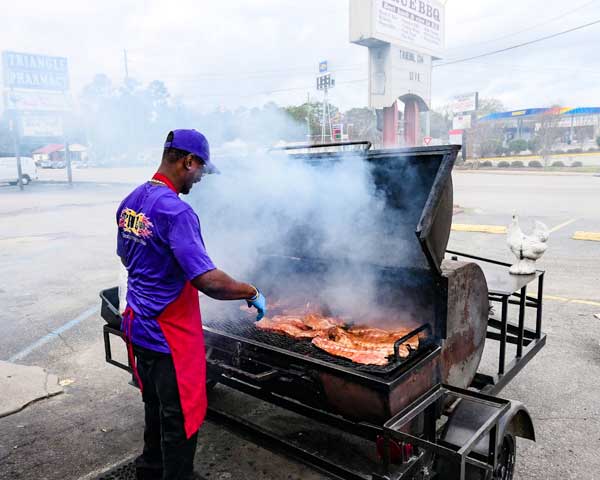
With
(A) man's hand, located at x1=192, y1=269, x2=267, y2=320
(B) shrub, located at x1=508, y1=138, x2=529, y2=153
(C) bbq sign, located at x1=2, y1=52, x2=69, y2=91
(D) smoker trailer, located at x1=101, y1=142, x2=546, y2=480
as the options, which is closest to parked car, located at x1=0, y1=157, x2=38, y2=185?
(C) bbq sign, located at x1=2, y1=52, x2=69, y2=91

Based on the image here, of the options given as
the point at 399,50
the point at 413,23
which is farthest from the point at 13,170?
the point at 413,23

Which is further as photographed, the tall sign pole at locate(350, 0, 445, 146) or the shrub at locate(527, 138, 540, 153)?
the shrub at locate(527, 138, 540, 153)

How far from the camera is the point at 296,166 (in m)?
3.69

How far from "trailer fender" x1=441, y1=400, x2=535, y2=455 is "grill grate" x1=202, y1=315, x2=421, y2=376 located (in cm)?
44

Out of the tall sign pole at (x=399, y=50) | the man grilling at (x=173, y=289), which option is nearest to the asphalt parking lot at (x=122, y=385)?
the man grilling at (x=173, y=289)

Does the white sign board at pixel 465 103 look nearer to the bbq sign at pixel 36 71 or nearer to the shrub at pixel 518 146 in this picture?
the shrub at pixel 518 146

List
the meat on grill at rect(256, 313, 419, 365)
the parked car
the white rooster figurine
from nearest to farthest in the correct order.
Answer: the meat on grill at rect(256, 313, 419, 365)
the white rooster figurine
the parked car

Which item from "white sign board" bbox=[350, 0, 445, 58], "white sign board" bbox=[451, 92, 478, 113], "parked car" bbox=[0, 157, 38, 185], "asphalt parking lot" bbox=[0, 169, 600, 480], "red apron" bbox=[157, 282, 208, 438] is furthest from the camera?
"white sign board" bbox=[451, 92, 478, 113]

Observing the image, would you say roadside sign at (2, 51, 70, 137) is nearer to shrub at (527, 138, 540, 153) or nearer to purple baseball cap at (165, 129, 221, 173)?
purple baseball cap at (165, 129, 221, 173)

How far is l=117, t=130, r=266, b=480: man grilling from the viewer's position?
214 centimetres

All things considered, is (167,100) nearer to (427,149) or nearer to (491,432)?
A: (427,149)

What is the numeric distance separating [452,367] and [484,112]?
246 ft

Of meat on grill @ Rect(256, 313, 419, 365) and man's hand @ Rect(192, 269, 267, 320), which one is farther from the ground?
man's hand @ Rect(192, 269, 267, 320)

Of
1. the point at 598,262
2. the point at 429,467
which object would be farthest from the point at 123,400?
the point at 598,262
